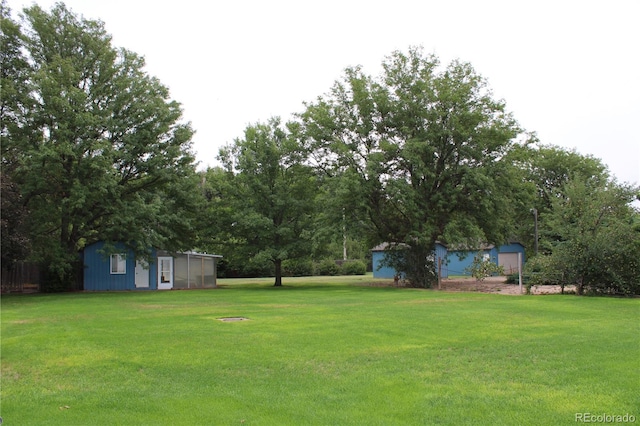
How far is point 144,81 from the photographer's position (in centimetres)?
3156

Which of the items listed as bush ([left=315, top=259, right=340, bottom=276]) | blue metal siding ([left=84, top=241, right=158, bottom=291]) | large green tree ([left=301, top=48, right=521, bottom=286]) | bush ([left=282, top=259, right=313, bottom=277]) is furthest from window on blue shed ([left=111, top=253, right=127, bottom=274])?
bush ([left=315, top=259, right=340, bottom=276])

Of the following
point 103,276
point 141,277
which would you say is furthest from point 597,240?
point 103,276

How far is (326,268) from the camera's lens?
5759 cm

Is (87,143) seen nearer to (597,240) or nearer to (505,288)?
(505,288)

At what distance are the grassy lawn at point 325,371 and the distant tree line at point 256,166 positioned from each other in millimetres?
13735

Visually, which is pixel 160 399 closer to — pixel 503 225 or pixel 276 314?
pixel 276 314

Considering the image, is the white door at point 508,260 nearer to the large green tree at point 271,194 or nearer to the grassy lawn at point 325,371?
the large green tree at point 271,194

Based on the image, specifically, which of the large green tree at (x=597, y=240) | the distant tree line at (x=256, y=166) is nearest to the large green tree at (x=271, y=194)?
the distant tree line at (x=256, y=166)

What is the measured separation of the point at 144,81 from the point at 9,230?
13.2 metres

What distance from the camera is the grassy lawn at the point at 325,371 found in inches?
226

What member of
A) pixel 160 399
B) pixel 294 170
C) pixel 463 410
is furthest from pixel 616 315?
pixel 294 170

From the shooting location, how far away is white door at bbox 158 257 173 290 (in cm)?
3362

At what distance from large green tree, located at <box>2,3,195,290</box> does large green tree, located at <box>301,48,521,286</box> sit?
10.0 meters

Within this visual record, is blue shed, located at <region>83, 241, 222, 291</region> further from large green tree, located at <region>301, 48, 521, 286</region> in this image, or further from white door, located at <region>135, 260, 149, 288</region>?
large green tree, located at <region>301, 48, 521, 286</region>
